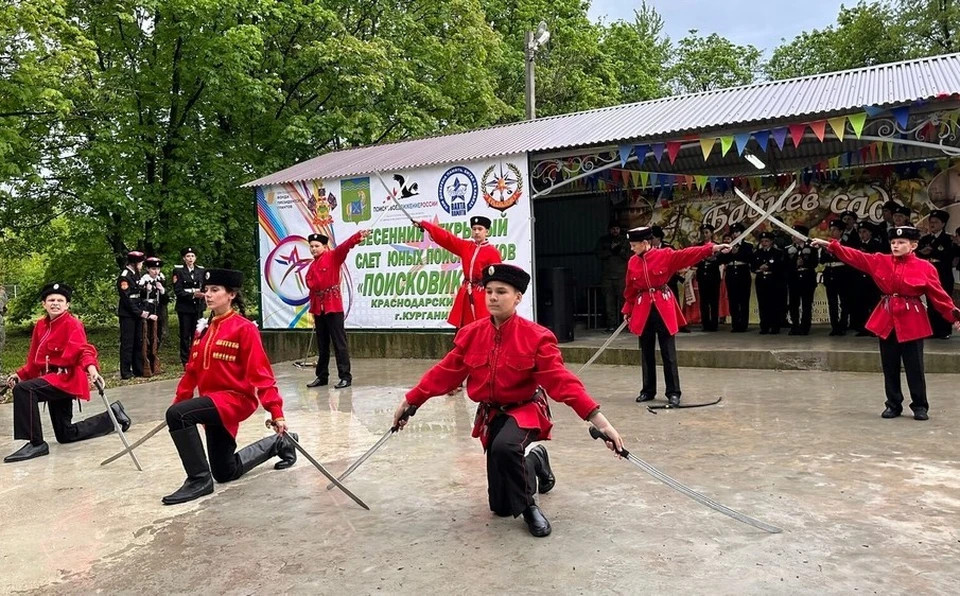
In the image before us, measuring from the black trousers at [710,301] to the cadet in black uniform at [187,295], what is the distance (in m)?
7.95

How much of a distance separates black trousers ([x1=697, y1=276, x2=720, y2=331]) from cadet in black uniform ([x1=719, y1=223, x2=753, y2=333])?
298mm

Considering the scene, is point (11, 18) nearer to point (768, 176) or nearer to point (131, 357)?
point (131, 357)

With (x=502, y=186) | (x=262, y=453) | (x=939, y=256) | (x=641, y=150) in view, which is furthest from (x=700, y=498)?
(x=939, y=256)

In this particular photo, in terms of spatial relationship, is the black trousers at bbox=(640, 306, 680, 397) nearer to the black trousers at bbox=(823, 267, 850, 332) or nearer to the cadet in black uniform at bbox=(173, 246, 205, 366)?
the black trousers at bbox=(823, 267, 850, 332)

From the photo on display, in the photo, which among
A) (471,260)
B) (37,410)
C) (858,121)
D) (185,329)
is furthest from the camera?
(185,329)

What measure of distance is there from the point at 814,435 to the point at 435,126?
14.7 m

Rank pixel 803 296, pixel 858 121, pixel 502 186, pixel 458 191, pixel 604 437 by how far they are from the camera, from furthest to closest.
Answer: pixel 803 296 < pixel 458 191 < pixel 502 186 < pixel 858 121 < pixel 604 437

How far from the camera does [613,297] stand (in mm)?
13641

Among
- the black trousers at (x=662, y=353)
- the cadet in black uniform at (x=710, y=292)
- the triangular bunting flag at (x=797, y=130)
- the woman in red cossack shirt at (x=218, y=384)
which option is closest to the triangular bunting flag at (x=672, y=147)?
the triangular bunting flag at (x=797, y=130)

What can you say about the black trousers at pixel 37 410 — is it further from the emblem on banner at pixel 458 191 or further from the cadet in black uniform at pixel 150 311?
the emblem on banner at pixel 458 191

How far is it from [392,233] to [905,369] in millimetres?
7571

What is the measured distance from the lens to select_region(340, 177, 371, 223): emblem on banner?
40.3ft

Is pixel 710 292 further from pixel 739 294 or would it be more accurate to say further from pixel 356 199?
pixel 356 199

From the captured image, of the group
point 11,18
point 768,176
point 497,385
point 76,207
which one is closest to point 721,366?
point 768,176
